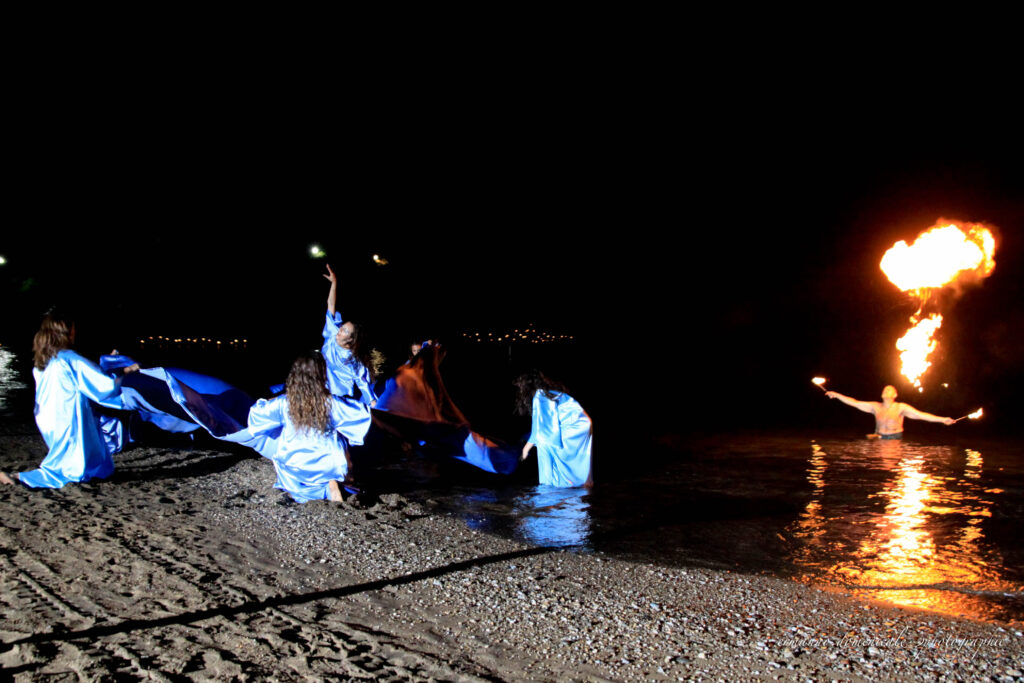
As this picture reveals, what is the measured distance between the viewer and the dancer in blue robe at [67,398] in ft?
27.2

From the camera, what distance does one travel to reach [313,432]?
8.13m

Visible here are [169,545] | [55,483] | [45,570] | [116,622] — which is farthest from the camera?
[55,483]

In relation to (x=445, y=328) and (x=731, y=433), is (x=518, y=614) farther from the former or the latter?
(x=445, y=328)

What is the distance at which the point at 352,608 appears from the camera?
15.6 ft

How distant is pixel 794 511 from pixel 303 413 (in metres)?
5.85

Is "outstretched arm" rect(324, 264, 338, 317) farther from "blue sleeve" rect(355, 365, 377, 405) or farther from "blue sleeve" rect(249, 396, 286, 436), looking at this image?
"blue sleeve" rect(249, 396, 286, 436)

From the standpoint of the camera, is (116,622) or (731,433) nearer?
(116,622)

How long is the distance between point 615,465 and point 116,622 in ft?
29.6

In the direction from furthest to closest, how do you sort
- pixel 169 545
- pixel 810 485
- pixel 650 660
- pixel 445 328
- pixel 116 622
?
pixel 445 328 → pixel 810 485 → pixel 169 545 → pixel 116 622 → pixel 650 660

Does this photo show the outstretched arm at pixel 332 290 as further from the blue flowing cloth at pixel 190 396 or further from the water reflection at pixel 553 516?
the water reflection at pixel 553 516

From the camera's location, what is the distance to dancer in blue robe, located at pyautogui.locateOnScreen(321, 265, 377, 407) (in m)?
9.78

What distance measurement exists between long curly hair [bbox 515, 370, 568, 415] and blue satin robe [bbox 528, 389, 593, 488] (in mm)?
60

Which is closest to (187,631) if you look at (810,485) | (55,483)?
(55,483)

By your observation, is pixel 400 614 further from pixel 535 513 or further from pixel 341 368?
pixel 341 368
